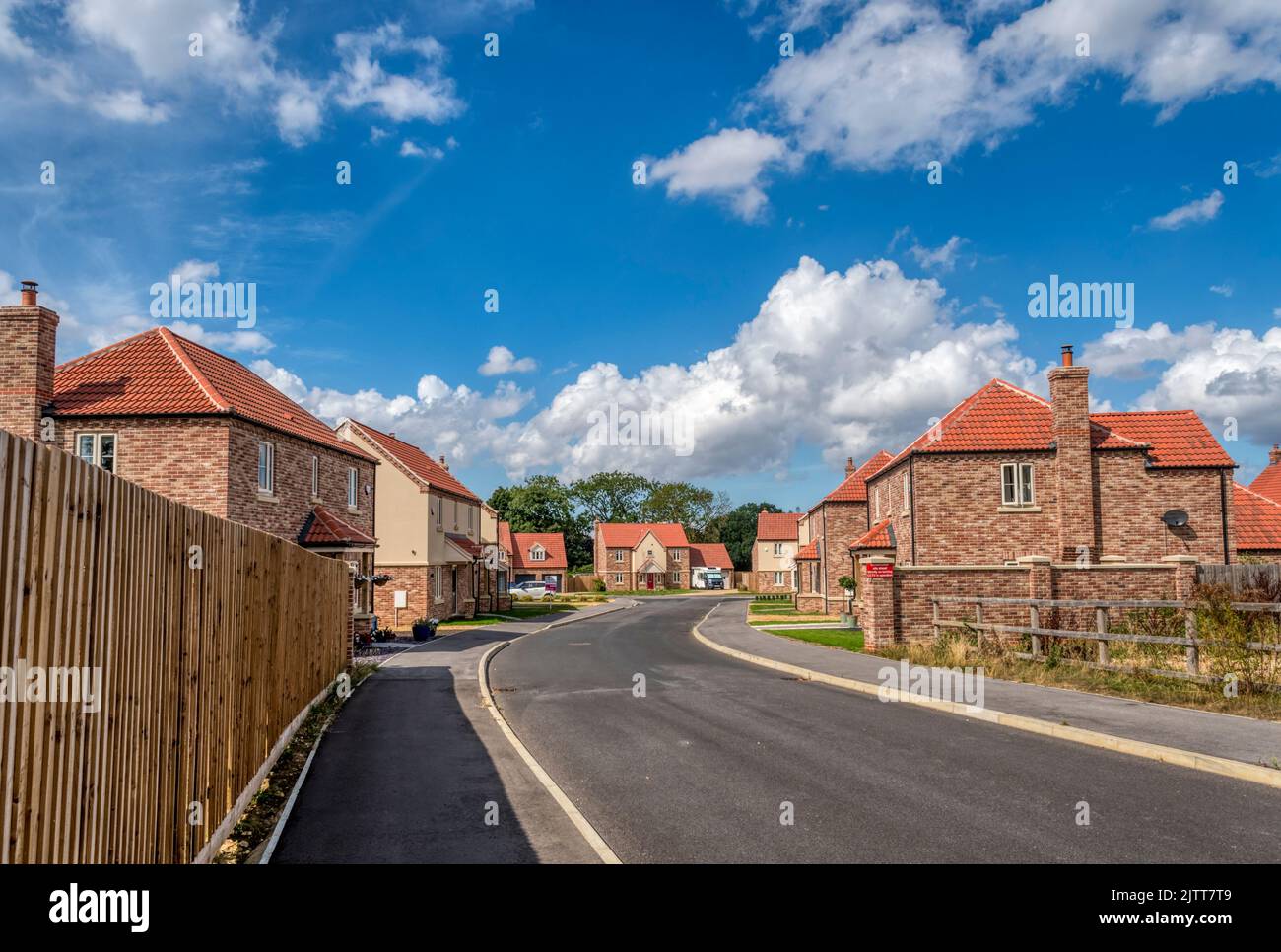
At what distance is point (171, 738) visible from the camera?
5332 mm

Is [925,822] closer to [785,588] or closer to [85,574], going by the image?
[85,574]

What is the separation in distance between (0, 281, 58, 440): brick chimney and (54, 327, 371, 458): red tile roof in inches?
34.1

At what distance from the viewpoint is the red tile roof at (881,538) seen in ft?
101

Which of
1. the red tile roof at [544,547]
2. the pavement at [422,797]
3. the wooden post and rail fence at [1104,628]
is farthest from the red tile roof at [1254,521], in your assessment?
the red tile roof at [544,547]

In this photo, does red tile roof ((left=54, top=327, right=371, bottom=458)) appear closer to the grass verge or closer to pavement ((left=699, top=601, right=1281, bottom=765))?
the grass verge

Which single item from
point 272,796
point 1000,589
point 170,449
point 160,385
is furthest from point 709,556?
point 272,796

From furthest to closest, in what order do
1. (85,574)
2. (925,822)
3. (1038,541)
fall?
(1038,541) < (925,822) < (85,574)

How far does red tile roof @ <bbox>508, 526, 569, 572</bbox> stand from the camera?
90.1 metres

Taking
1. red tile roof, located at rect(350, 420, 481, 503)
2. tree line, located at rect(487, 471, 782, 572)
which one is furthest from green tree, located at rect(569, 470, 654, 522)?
red tile roof, located at rect(350, 420, 481, 503)

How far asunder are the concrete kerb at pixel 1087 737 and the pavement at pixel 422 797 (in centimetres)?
659

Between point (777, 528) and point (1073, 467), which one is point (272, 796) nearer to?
point (1073, 467)

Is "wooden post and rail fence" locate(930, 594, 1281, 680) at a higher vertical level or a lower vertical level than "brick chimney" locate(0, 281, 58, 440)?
lower
